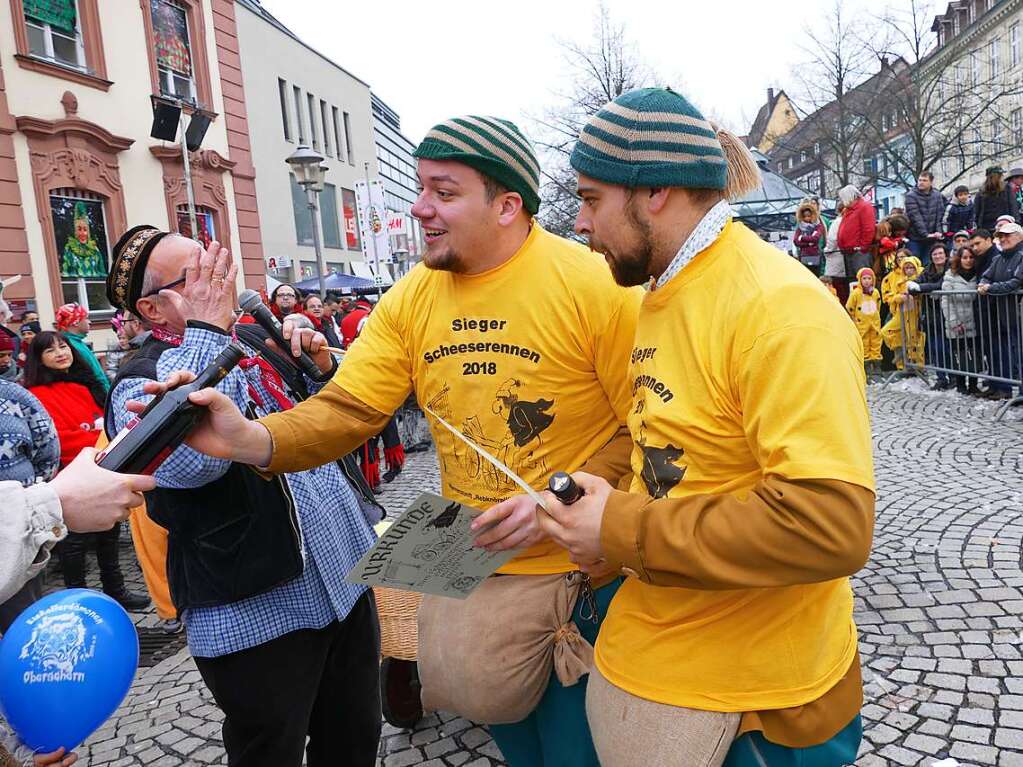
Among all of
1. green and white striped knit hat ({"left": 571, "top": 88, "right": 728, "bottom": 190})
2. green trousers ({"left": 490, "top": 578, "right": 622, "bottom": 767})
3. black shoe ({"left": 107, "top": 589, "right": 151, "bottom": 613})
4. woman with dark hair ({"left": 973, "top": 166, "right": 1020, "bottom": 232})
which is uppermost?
woman with dark hair ({"left": 973, "top": 166, "right": 1020, "bottom": 232})

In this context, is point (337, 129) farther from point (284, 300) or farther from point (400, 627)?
point (400, 627)

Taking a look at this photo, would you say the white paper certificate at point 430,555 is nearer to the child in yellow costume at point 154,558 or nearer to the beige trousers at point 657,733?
the beige trousers at point 657,733

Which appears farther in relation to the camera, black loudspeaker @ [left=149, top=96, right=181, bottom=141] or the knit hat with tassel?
black loudspeaker @ [left=149, top=96, right=181, bottom=141]

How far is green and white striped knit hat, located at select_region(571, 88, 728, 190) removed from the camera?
158 cm

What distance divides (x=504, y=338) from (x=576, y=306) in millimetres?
206

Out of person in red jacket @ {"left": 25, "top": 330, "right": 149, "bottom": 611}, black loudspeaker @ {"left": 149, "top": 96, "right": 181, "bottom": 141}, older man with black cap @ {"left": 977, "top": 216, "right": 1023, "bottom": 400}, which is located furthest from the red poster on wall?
person in red jacket @ {"left": 25, "top": 330, "right": 149, "bottom": 611}

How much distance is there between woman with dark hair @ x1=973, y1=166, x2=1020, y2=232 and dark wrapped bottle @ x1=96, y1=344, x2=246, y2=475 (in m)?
12.4

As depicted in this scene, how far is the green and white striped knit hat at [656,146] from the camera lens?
5.19 ft

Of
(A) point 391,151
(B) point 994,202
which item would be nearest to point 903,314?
(B) point 994,202

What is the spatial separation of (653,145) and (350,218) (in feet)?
104

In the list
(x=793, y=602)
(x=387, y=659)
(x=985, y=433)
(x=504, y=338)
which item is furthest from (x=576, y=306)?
(x=985, y=433)

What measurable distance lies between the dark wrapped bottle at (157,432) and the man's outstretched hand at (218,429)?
0.03 meters

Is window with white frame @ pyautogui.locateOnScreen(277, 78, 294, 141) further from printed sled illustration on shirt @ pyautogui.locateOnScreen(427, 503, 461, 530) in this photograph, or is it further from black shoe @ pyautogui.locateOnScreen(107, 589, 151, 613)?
printed sled illustration on shirt @ pyautogui.locateOnScreen(427, 503, 461, 530)

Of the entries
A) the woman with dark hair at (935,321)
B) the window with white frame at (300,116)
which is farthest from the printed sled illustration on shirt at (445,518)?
the window with white frame at (300,116)
